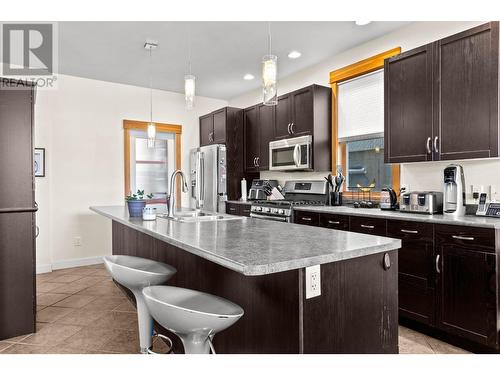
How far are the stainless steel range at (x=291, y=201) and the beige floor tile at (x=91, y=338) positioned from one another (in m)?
2.13

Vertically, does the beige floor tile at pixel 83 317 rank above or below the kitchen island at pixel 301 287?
below

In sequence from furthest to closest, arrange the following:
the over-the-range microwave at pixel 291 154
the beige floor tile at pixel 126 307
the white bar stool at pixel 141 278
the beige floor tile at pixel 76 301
A: the over-the-range microwave at pixel 291 154
the beige floor tile at pixel 76 301
the beige floor tile at pixel 126 307
the white bar stool at pixel 141 278

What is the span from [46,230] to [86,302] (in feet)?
5.91

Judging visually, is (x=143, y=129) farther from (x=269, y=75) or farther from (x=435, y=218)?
(x=435, y=218)

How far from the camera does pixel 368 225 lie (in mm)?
3105

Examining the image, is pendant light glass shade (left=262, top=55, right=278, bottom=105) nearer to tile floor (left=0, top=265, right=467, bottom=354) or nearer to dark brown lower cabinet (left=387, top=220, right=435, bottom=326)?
dark brown lower cabinet (left=387, top=220, right=435, bottom=326)

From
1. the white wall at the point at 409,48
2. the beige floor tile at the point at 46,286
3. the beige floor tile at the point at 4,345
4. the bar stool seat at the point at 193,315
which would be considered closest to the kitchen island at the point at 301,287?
the bar stool seat at the point at 193,315

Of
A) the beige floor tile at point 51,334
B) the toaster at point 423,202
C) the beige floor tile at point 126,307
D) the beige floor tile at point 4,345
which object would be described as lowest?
the beige floor tile at point 51,334

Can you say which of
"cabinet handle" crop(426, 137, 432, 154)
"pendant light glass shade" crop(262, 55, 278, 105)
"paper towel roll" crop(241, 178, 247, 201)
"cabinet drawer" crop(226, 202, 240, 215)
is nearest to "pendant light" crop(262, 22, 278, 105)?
"pendant light glass shade" crop(262, 55, 278, 105)

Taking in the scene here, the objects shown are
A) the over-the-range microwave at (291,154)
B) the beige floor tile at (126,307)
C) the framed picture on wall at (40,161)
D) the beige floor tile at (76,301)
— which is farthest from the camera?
the framed picture on wall at (40,161)

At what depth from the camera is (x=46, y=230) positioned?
481 cm

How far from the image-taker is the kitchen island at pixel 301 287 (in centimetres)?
136

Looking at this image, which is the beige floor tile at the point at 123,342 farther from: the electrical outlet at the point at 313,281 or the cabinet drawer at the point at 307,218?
the cabinet drawer at the point at 307,218
